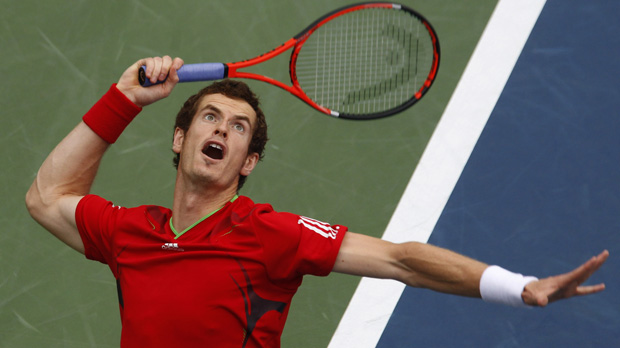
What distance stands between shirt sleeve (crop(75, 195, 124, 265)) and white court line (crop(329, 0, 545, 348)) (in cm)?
158

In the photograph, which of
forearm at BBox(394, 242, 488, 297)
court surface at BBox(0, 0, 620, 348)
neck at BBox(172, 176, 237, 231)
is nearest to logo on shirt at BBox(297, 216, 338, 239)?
forearm at BBox(394, 242, 488, 297)

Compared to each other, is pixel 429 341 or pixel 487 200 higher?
pixel 487 200

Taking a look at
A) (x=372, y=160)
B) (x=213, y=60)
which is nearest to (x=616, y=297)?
(x=372, y=160)

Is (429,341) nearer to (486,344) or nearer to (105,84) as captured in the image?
(486,344)

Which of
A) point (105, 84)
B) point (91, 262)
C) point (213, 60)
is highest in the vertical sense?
point (213, 60)

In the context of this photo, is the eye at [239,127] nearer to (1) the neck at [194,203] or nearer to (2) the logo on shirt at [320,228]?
(1) the neck at [194,203]

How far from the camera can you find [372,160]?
5477mm

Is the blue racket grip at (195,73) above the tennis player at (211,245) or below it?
above

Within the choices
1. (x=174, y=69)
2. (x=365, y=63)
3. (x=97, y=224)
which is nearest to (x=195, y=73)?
(x=174, y=69)

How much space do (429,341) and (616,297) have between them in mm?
1047

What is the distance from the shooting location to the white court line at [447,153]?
5.29 m

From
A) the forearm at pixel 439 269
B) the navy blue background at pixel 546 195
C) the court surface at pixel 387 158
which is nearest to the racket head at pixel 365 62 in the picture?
the court surface at pixel 387 158

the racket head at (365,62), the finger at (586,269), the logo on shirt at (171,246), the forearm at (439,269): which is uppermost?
the racket head at (365,62)

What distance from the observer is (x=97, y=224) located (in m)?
4.23
